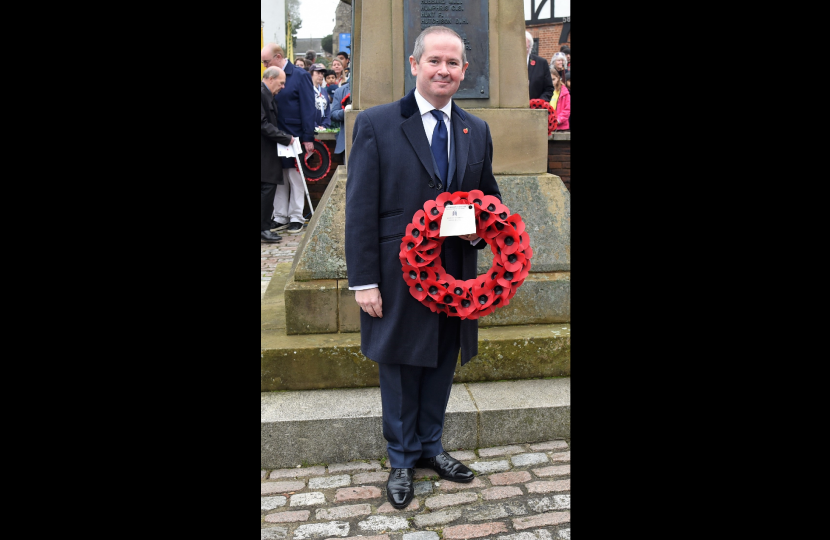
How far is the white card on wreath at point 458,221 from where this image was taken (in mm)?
2740

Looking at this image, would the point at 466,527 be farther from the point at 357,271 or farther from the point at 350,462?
the point at 357,271

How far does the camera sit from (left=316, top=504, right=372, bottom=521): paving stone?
117 inches

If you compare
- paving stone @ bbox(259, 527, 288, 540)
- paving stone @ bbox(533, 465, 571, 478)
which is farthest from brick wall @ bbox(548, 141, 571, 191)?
paving stone @ bbox(259, 527, 288, 540)

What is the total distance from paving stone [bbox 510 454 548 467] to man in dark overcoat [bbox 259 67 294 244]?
577cm

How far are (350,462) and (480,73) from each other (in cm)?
242

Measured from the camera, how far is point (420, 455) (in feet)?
10.6

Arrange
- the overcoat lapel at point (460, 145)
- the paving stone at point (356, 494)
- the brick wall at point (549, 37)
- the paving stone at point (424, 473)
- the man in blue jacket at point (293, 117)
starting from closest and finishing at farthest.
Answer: the overcoat lapel at point (460, 145) → the paving stone at point (356, 494) → the paving stone at point (424, 473) → the man in blue jacket at point (293, 117) → the brick wall at point (549, 37)

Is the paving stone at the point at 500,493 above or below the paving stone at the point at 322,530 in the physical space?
above

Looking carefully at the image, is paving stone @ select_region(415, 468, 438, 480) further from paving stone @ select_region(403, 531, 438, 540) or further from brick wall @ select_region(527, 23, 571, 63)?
brick wall @ select_region(527, 23, 571, 63)

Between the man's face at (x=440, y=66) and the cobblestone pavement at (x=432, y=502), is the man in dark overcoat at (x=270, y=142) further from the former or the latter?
the man's face at (x=440, y=66)

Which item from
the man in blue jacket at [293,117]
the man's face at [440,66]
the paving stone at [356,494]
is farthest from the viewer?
the man in blue jacket at [293,117]

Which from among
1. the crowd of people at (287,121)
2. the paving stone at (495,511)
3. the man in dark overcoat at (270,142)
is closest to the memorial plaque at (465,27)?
the paving stone at (495,511)

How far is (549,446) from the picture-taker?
11.9ft

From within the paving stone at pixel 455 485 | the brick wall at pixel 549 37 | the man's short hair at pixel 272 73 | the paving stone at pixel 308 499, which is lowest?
the paving stone at pixel 308 499
